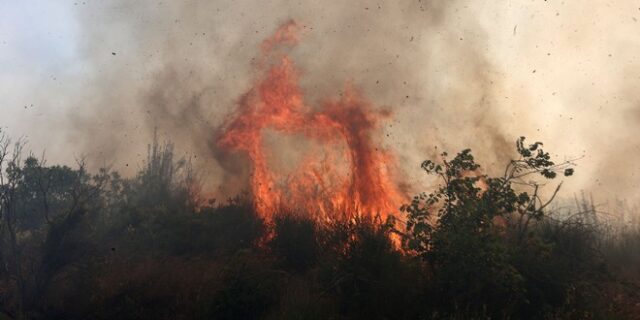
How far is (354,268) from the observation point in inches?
394

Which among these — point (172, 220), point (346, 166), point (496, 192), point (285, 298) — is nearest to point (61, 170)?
point (172, 220)

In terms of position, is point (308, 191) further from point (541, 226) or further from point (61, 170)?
point (61, 170)

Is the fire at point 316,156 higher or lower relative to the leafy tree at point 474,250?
higher

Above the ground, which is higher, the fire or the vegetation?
the fire

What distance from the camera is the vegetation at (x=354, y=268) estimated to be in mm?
9125

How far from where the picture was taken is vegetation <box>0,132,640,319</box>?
29.9ft

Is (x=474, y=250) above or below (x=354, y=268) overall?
above

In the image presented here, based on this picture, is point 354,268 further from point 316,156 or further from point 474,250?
point 316,156

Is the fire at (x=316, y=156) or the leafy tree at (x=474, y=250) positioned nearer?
the leafy tree at (x=474, y=250)

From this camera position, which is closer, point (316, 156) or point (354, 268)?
point (354, 268)

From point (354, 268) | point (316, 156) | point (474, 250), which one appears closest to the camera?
point (474, 250)

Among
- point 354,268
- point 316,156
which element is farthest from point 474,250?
point 316,156

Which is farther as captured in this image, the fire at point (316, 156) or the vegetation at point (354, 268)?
A: the fire at point (316, 156)

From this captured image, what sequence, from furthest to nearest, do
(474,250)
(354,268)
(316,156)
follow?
(316,156) → (354,268) → (474,250)
